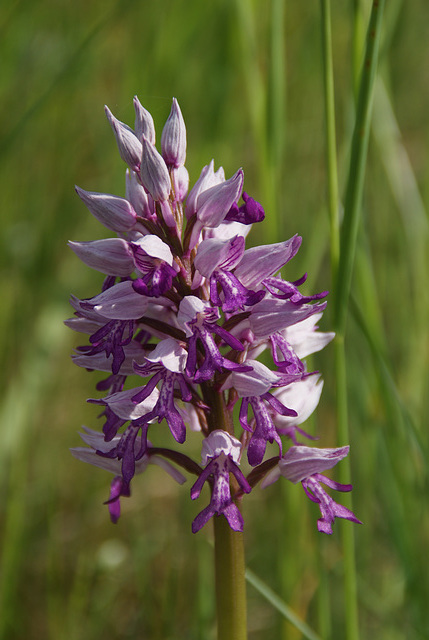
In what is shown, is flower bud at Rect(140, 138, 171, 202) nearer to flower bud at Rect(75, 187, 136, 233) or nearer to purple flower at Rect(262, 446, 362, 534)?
flower bud at Rect(75, 187, 136, 233)

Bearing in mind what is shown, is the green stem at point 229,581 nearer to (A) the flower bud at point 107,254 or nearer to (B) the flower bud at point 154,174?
(A) the flower bud at point 107,254

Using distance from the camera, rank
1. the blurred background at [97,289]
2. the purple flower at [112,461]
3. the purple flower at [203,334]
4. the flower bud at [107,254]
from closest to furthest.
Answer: the purple flower at [203,334] < the flower bud at [107,254] < the purple flower at [112,461] < the blurred background at [97,289]

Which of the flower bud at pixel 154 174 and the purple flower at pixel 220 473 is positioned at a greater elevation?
the flower bud at pixel 154 174

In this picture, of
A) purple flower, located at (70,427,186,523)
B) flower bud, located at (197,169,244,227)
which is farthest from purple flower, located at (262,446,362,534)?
flower bud, located at (197,169,244,227)

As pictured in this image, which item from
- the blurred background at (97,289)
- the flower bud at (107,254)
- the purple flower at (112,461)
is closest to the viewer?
the flower bud at (107,254)

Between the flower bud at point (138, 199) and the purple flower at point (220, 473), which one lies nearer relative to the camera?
the purple flower at point (220, 473)

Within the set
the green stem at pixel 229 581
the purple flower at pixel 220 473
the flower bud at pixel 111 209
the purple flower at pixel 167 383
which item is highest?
the flower bud at pixel 111 209

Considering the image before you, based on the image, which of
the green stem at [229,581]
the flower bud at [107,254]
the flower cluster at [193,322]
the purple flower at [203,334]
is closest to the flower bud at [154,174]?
the flower cluster at [193,322]

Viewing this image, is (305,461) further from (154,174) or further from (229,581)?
(154,174)

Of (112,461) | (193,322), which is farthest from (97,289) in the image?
(193,322)
